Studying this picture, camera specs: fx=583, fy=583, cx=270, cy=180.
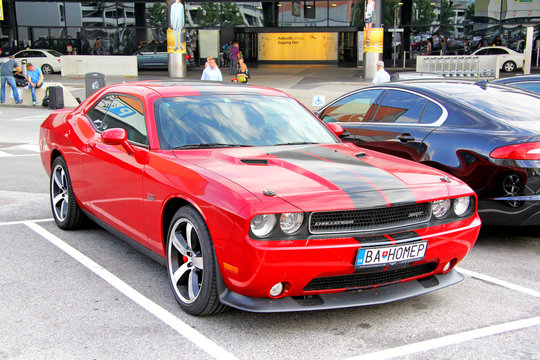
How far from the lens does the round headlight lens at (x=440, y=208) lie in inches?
158

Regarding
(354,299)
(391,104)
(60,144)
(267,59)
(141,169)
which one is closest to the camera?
(354,299)

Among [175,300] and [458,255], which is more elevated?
[458,255]

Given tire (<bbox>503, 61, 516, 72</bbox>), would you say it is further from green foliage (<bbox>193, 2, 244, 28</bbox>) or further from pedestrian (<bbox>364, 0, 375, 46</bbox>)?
green foliage (<bbox>193, 2, 244, 28</bbox>)

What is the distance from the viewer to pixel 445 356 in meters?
3.44

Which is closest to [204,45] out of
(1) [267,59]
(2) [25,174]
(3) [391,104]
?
(1) [267,59]

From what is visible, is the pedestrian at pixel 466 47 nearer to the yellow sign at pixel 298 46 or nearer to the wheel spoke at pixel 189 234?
the yellow sign at pixel 298 46

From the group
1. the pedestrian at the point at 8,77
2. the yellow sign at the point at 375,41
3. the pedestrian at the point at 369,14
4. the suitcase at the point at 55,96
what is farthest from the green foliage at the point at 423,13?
the pedestrian at the point at 8,77

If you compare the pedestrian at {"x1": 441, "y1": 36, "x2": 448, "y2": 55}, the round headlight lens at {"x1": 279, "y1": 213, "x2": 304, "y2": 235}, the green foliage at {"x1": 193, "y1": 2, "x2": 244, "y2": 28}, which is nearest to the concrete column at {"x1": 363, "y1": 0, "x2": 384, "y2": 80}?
the pedestrian at {"x1": 441, "y1": 36, "x2": 448, "y2": 55}

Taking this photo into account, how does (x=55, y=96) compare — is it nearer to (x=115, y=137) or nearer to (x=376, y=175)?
(x=115, y=137)

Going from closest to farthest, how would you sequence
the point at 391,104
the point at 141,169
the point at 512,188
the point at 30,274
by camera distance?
the point at 141,169 < the point at 30,274 < the point at 512,188 < the point at 391,104

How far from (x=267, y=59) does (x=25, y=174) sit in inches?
1491

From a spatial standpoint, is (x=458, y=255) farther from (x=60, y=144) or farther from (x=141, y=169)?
(x=60, y=144)

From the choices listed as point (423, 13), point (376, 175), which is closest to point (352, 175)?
point (376, 175)

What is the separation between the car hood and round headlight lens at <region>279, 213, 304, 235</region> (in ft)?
0.26
